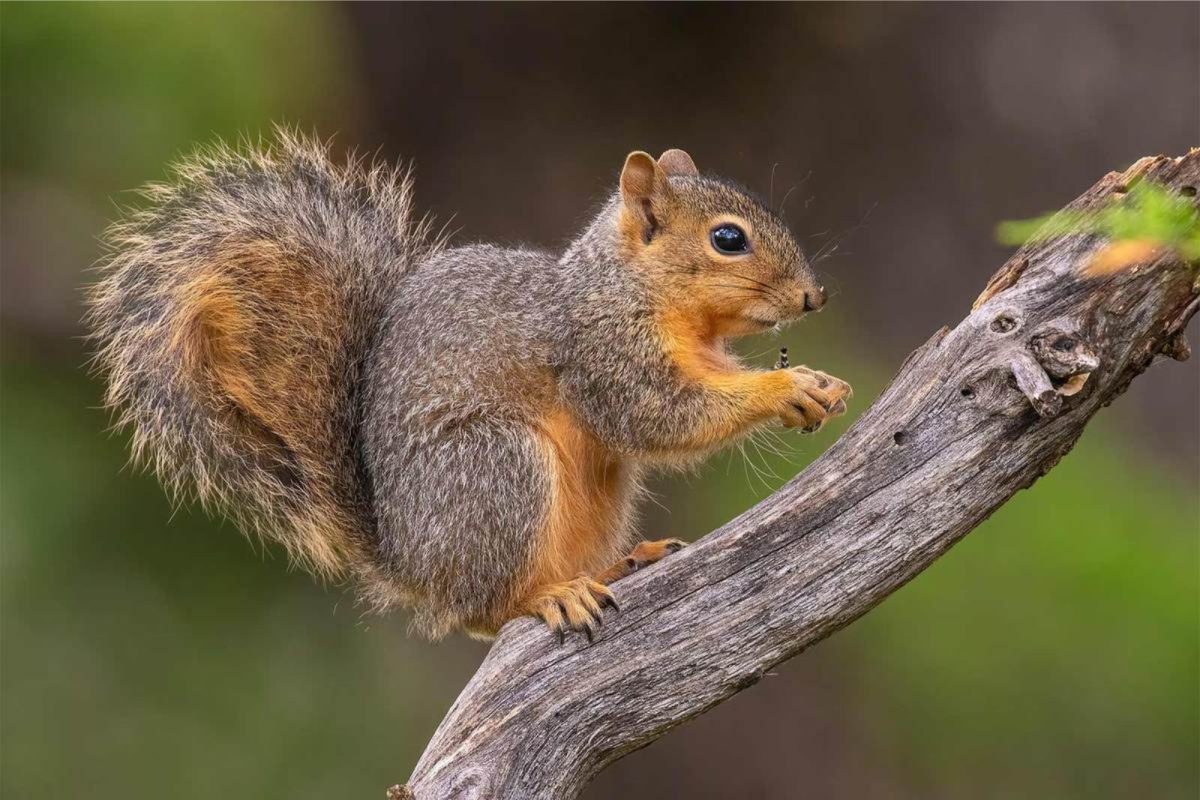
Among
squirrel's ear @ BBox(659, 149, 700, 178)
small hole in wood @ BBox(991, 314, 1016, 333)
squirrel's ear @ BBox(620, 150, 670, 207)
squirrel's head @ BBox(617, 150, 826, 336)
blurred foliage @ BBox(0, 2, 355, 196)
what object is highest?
blurred foliage @ BBox(0, 2, 355, 196)

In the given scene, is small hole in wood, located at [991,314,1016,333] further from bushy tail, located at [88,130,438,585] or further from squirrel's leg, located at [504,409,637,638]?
bushy tail, located at [88,130,438,585]

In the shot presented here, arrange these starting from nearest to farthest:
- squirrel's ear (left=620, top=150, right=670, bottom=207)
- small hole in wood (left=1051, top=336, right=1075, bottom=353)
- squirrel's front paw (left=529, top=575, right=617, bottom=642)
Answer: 1. small hole in wood (left=1051, top=336, right=1075, bottom=353)
2. squirrel's front paw (left=529, top=575, right=617, bottom=642)
3. squirrel's ear (left=620, top=150, right=670, bottom=207)

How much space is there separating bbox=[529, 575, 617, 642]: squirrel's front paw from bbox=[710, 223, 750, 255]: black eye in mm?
621

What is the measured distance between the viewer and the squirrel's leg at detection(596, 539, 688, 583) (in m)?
2.37

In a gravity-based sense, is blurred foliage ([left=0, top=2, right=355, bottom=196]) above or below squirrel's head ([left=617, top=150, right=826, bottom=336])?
above

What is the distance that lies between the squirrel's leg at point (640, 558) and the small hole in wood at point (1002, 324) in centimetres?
65

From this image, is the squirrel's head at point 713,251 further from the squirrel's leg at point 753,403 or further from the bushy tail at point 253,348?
the bushy tail at point 253,348

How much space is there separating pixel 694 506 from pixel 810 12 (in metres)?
1.40

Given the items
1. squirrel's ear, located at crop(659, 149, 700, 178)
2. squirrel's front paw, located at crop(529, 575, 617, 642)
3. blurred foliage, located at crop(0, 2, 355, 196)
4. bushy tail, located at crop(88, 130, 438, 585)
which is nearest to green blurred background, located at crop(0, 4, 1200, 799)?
blurred foliage, located at crop(0, 2, 355, 196)

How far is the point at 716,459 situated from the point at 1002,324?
74.0 inches

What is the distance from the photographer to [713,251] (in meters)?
2.42

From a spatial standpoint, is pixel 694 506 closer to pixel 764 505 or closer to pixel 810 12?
pixel 810 12

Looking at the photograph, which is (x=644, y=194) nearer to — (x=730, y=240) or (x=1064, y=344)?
(x=730, y=240)

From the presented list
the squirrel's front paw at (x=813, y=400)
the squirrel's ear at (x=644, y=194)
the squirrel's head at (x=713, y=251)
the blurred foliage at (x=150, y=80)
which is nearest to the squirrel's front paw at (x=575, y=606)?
the squirrel's front paw at (x=813, y=400)
